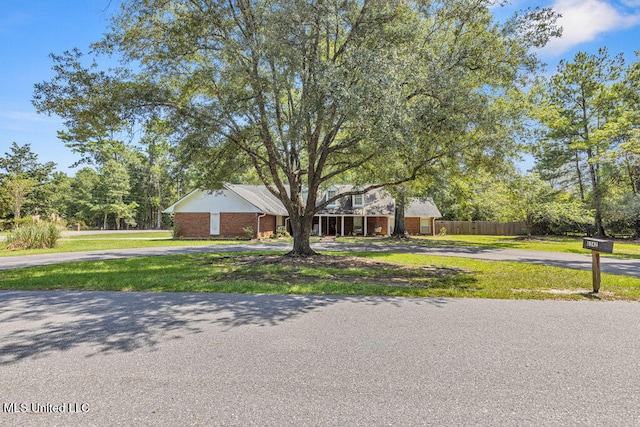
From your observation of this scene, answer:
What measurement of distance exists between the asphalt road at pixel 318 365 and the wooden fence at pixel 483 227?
3354cm

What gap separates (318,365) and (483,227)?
38594mm

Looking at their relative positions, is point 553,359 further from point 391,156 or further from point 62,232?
point 62,232

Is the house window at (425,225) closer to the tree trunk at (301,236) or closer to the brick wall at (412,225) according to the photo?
the brick wall at (412,225)

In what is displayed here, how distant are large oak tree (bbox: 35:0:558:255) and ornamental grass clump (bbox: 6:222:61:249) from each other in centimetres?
901

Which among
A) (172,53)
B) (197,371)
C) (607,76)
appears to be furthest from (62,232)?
(607,76)

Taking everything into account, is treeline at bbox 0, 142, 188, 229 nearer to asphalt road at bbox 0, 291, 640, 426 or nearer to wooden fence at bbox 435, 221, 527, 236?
wooden fence at bbox 435, 221, 527, 236

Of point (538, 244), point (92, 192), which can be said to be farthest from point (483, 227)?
point (92, 192)

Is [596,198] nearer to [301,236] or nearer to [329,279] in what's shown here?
[301,236]

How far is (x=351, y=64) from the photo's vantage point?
822 centimetres

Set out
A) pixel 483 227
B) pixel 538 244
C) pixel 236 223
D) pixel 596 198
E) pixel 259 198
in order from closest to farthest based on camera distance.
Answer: pixel 538 244 → pixel 236 223 → pixel 596 198 → pixel 259 198 → pixel 483 227

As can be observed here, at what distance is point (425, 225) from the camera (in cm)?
3609

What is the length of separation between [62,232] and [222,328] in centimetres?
1820

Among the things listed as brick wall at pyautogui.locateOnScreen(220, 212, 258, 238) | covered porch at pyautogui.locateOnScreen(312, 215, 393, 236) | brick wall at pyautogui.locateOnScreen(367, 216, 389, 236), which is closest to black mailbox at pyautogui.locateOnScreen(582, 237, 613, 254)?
brick wall at pyautogui.locateOnScreen(220, 212, 258, 238)

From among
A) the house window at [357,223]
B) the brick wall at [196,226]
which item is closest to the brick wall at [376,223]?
the house window at [357,223]
